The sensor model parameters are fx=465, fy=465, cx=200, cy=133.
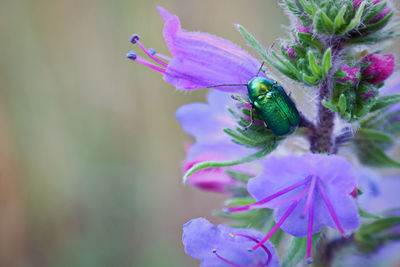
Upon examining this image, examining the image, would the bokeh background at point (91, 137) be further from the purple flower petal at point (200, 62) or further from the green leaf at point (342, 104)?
the green leaf at point (342, 104)

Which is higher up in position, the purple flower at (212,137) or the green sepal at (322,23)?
the green sepal at (322,23)

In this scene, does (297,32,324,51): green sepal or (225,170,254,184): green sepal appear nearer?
(297,32,324,51): green sepal

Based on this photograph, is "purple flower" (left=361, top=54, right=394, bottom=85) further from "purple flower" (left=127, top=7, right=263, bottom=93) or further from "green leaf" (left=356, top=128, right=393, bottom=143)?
"purple flower" (left=127, top=7, right=263, bottom=93)

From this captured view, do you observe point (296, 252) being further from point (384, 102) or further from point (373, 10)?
point (373, 10)

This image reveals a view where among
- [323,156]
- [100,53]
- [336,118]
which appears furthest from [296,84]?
[100,53]

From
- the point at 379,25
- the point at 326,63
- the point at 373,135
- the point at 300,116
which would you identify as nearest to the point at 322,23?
the point at 326,63

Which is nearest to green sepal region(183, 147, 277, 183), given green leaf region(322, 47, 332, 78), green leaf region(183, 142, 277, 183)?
green leaf region(183, 142, 277, 183)

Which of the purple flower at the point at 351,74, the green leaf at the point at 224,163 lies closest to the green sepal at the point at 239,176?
the green leaf at the point at 224,163
